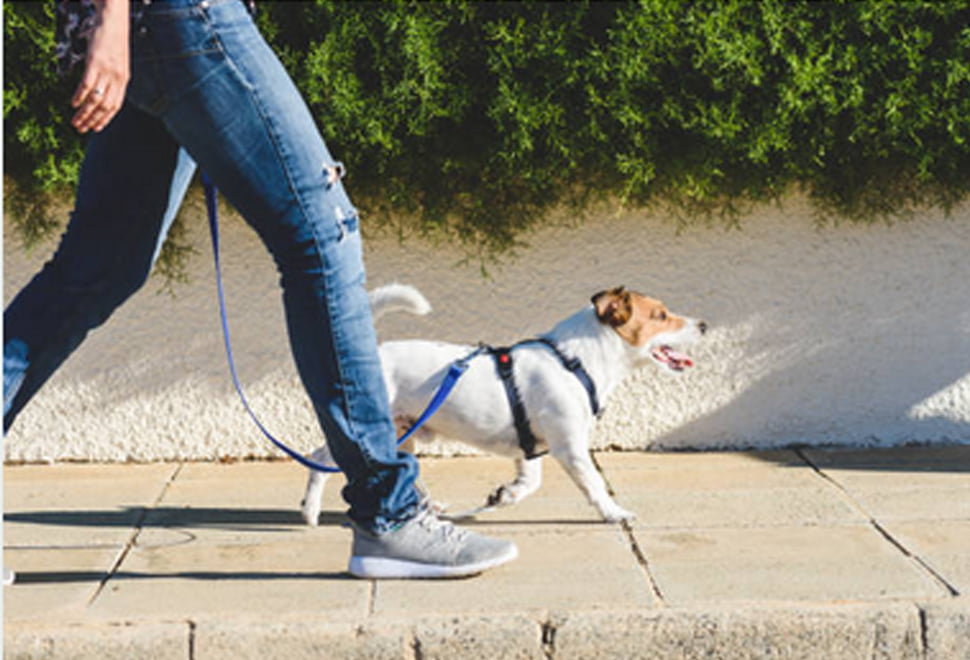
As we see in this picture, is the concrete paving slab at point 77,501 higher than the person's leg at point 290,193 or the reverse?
the reverse

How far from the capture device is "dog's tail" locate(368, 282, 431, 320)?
415 centimetres

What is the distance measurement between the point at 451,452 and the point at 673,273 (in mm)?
1194

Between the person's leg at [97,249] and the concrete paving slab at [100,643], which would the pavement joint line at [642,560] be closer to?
the concrete paving slab at [100,643]

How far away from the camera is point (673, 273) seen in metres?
5.12

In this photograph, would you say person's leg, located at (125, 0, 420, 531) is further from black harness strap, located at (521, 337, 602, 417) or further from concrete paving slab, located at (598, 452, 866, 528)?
concrete paving slab, located at (598, 452, 866, 528)

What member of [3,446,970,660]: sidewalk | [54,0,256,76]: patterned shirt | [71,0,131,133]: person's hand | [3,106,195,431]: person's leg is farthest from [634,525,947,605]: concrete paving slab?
[54,0,256,76]: patterned shirt

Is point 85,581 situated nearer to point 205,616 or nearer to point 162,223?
point 205,616

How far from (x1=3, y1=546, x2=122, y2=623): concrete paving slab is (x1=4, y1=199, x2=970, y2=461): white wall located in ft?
4.49

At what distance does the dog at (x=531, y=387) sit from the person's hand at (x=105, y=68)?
1561 millimetres

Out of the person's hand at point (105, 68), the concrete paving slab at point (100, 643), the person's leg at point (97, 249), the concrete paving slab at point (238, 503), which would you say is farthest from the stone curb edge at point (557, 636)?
the person's hand at point (105, 68)

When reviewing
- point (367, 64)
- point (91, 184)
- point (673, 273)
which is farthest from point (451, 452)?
point (91, 184)

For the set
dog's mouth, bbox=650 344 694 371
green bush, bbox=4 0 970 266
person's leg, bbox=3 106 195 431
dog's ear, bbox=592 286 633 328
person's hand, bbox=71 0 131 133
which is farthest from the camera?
green bush, bbox=4 0 970 266

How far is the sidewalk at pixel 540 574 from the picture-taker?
10.1 feet

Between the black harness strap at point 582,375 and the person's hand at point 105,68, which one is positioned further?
the black harness strap at point 582,375
